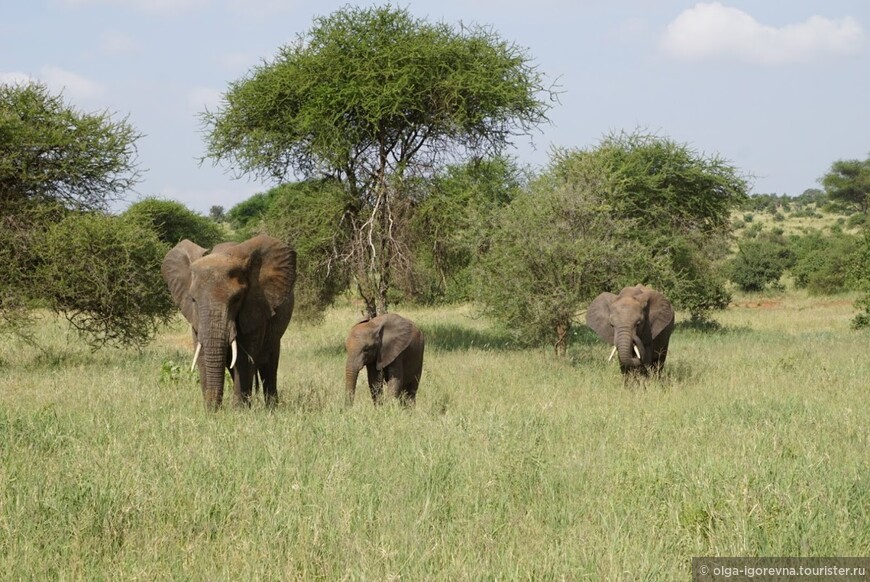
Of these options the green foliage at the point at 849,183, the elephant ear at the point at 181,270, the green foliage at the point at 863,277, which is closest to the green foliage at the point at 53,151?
the elephant ear at the point at 181,270

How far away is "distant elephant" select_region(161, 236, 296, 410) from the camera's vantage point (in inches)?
347

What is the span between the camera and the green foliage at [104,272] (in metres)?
16.0

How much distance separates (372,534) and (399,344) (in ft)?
18.7

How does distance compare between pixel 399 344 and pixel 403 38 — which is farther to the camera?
pixel 403 38

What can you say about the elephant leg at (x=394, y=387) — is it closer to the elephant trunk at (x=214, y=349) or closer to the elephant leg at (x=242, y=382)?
the elephant leg at (x=242, y=382)

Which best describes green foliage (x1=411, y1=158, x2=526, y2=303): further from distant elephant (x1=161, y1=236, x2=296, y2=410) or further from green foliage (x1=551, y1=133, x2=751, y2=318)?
distant elephant (x1=161, y1=236, x2=296, y2=410)

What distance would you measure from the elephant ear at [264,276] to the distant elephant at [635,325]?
544cm

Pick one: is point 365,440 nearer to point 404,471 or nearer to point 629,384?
point 404,471

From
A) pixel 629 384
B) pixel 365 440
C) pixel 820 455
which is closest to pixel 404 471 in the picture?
pixel 365 440

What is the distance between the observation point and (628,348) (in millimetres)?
12562

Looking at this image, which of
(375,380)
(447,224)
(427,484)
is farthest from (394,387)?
(447,224)

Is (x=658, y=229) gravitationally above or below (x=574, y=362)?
above

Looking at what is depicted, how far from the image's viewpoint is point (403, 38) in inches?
808

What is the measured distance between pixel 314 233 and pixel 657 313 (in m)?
9.97
